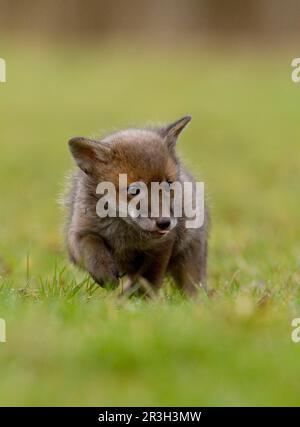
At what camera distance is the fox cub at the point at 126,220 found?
639cm

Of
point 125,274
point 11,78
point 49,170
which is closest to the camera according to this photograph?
point 125,274

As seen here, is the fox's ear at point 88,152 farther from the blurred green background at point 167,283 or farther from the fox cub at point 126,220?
the blurred green background at point 167,283

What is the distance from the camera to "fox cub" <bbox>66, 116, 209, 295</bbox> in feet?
21.0

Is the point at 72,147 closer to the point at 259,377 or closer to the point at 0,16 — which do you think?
the point at 259,377

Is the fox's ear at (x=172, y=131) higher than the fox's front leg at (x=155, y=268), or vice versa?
the fox's ear at (x=172, y=131)

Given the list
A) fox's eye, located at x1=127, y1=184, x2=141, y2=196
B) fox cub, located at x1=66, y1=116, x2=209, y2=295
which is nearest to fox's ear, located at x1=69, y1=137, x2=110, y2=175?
fox cub, located at x1=66, y1=116, x2=209, y2=295

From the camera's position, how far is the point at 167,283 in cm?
754

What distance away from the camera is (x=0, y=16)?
33031mm

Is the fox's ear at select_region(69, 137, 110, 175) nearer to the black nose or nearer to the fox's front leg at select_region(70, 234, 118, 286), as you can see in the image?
the fox's front leg at select_region(70, 234, 118, 286)

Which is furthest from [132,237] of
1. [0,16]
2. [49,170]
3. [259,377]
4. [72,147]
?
[0,16]

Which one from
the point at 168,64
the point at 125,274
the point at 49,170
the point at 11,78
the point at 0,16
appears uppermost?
the point at 0,16

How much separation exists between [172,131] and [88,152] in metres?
0.58

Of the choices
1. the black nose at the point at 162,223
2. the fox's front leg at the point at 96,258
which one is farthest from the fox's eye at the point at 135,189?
the fox's front leg at the point at 96,258

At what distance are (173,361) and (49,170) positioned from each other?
1014 centimetres
